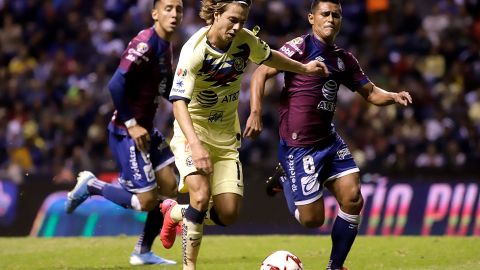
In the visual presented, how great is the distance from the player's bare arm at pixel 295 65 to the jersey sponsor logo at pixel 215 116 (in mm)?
639

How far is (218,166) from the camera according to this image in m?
9.72

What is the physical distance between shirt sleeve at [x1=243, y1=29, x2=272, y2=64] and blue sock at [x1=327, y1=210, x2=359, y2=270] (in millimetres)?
1627

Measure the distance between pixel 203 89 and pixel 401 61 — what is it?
37.9ft

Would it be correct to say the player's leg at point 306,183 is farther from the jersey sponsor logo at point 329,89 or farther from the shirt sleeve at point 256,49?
the shirt sleeve at point 256,49

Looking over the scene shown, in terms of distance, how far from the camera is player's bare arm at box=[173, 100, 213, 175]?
8.59 metres


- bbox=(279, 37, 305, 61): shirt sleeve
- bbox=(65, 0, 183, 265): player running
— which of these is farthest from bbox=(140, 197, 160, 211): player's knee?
bbox=(279, 37, 305, 61): shirt sleeve

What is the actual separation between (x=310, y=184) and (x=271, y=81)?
31.6 feet

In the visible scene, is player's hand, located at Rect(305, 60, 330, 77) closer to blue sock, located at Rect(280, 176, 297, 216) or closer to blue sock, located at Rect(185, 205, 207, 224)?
blue sock, located at Rect(280, 176, 297, 216)

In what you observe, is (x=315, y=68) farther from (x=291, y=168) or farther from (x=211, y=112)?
(x=291, y=168)

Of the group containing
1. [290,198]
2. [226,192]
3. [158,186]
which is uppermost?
[226,192]

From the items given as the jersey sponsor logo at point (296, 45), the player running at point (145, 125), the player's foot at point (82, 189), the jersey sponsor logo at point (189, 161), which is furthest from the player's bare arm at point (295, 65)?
the player's foot at point (82, 189)

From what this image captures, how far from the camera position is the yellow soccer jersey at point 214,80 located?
905 centimetres

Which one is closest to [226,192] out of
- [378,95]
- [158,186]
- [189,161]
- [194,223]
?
[189,161]

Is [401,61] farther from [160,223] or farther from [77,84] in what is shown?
[160,223]
